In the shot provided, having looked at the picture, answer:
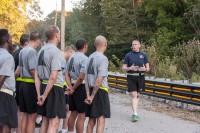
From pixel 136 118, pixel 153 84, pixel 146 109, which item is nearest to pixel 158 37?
pixel 153 84

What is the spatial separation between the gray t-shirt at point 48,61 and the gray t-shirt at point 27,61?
0.60m

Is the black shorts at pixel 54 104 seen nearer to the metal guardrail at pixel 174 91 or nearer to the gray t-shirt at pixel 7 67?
the gray t-shirt at pixel 7 67

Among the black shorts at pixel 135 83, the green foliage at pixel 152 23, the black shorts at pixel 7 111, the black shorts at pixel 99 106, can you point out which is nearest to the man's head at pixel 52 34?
the black shorts at pixel 7 111

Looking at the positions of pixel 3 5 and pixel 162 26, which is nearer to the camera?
pixel 3 5

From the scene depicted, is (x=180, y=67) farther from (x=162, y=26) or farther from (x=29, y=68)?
(x=162, y=26)

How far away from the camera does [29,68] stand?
704cm

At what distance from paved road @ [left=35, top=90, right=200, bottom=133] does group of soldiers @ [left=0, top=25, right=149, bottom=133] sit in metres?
1.57

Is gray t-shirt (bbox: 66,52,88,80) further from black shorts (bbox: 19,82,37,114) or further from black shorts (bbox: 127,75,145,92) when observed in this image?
black shorts (bbox: 127,75,145,92)

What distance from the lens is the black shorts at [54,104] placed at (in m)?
6.29

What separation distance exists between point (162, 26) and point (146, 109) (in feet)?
72.2

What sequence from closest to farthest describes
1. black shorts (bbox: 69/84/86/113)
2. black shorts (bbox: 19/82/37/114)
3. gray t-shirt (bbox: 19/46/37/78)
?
1. gray t-shirt (bbox: 19/46/37/78)
2. black shorts (bbox: 19/82/37/114)
3. black shorts (bbox: 69/84/86/113)

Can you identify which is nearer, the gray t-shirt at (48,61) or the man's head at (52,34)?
the gray t-shirt at (48,61)

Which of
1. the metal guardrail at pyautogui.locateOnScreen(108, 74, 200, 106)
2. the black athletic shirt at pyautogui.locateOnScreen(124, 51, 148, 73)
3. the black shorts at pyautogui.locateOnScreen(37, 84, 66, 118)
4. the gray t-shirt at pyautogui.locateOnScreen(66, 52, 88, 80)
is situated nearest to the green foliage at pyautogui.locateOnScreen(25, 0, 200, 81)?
the metal guardrail at pyautogui.locateOnScreen(108, 74, 200, 106)

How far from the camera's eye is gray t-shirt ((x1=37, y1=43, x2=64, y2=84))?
243 inches
